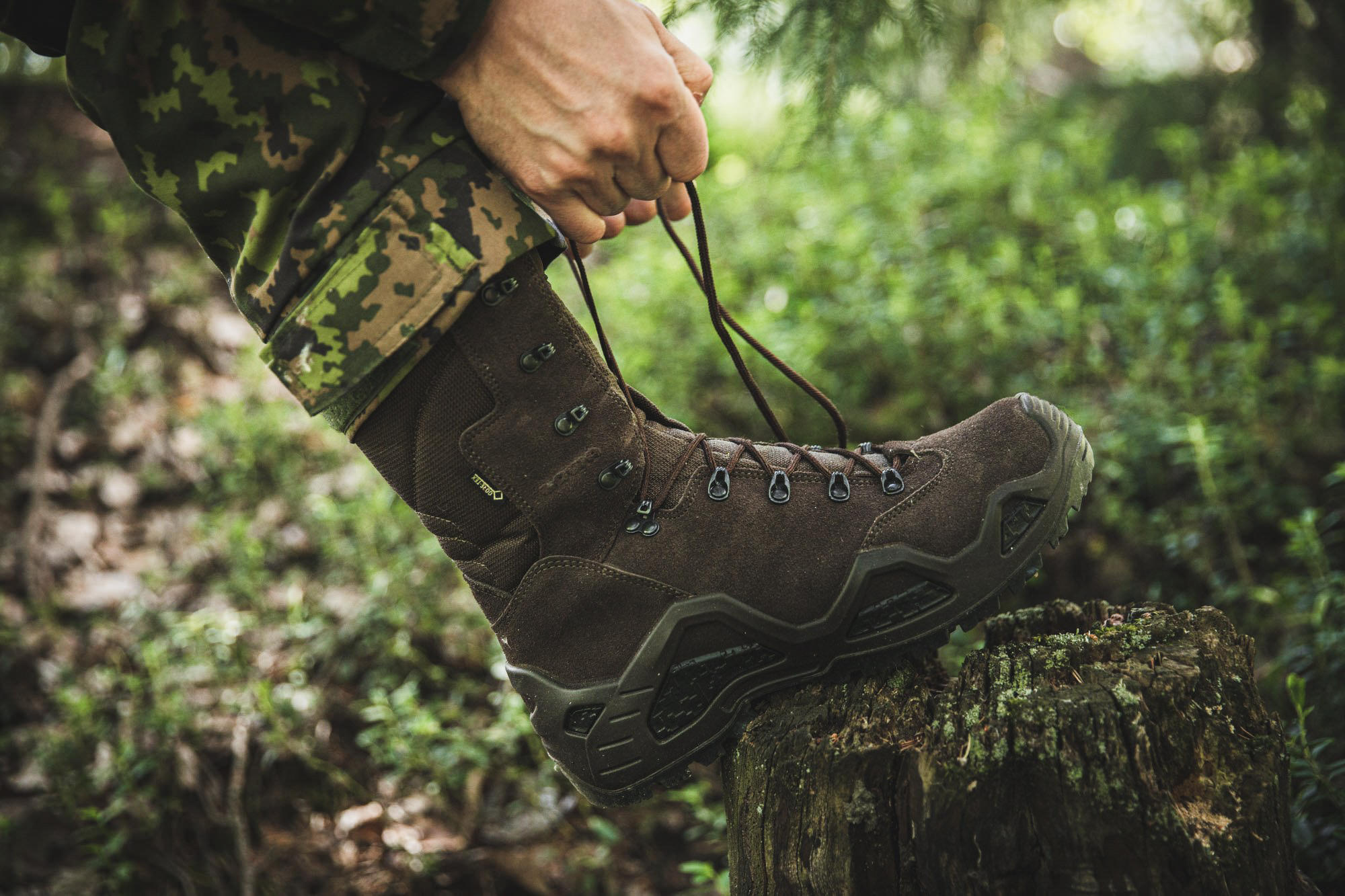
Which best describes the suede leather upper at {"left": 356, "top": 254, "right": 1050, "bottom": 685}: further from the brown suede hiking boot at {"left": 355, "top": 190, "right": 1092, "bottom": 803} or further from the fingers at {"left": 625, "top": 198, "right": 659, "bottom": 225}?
the fingers at {"left": 625, "top": 198, "right": 659, "bottom": 225}

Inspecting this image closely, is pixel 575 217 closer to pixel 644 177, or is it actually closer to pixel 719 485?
pixel 644 177

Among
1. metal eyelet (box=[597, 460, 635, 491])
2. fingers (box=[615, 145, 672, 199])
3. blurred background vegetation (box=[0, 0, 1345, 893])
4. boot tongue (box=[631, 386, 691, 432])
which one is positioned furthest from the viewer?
blurred background vegetation (box=[0, 0, 1345, 893])

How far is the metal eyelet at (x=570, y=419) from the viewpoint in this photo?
1.30 m

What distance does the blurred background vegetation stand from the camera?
7.29 ft

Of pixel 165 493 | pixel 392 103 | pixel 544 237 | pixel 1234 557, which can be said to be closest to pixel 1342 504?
pixel 1234 557

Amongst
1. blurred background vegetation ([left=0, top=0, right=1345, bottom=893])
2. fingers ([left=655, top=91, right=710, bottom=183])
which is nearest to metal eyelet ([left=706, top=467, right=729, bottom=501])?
fingers ([left=655, top=91, right=710, bottom=183])

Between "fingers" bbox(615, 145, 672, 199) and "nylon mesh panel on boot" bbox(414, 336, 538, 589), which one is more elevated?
"fingers" bbox(615, 145, 672, 199)

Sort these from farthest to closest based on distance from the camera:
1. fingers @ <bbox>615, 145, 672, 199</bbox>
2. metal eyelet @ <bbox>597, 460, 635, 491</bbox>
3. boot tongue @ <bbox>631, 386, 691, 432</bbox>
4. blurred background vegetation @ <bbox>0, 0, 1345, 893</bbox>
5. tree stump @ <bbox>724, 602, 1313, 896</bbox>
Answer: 1. blurred background vegetation @ <bbox>0, 0, 1345, 893</bbox>
2. boot tongue @ <bbox>631, 386, 691, 432</bbox>
3. metal eyelet @ <bbox>597, 460, 635, 491</bbox>
4. fingers @ <bbox>615, 145, 672, 199</bbox>
5. tree stump @ <bbox>724, 602, 1313, 896</bbox>

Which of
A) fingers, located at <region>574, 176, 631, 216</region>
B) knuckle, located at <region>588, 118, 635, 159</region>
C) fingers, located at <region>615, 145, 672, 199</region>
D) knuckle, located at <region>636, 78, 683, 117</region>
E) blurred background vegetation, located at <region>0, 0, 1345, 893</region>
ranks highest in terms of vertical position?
knuckle, located at <region>636, 78, 683, 117</region>

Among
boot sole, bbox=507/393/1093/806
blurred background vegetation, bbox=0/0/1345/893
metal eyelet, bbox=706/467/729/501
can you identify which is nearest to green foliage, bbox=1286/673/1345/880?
blurred background vegetation, bbox=0/0/1345/893

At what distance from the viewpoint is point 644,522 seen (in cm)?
140

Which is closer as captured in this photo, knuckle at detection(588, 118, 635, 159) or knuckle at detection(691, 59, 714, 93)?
knuckle at detection(588, 118, 635, 159)

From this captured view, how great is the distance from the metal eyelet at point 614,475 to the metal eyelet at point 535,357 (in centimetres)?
20

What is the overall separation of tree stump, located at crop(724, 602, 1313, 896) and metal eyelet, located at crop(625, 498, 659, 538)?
38cm
